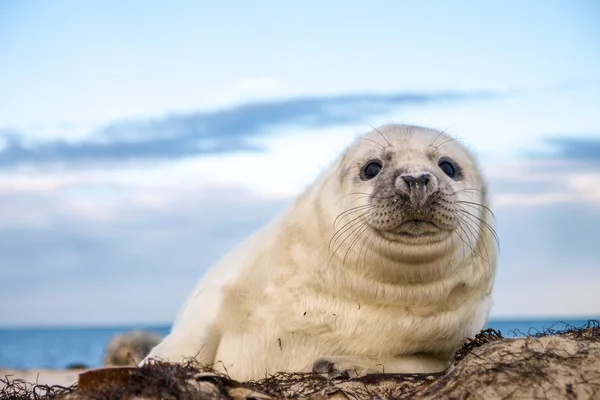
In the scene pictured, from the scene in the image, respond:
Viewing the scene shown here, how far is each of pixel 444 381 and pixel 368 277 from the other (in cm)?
153

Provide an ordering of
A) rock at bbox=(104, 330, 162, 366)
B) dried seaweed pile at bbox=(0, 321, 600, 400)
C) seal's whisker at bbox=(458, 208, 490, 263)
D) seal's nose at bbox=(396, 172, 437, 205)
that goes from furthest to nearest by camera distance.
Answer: rock at bbox=(104, 330, 162, 366)
seal's whisker at bbox=(458, 208, 490, 263)
seal's nose at bbox=(396, 172, 437, 205)
dried seaweed pile at bbox=(0, 321, 600, 400)

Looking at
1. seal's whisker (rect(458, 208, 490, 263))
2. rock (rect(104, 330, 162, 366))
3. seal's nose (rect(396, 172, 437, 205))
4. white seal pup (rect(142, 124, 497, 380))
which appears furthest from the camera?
rock (rect(104, 330, 162, 366))

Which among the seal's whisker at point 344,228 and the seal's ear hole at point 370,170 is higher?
the seal's ear hole at point 370,170

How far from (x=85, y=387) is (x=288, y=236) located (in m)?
2.44

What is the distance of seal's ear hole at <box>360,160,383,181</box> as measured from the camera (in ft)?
22.5

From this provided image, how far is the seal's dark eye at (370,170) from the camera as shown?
22.5ft

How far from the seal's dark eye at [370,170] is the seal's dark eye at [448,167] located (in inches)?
18.3

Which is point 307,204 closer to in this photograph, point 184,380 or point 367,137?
point 367,137

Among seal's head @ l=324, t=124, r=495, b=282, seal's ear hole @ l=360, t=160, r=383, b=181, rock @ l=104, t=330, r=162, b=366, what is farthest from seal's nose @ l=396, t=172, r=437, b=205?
rock @ l=104, t=330, r=162, b=366

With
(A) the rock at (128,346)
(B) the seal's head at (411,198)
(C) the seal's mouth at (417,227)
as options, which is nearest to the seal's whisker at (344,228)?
(B) the seal's head at (411,198)

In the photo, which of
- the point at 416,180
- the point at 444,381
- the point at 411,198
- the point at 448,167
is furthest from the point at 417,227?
the point at 444,381

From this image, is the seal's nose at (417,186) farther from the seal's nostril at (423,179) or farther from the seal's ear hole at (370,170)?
the seal's ear hole at (370,170)

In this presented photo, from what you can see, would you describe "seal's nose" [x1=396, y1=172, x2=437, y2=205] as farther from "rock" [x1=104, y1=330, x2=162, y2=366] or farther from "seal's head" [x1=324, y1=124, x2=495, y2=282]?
"rock" [x1=104, y1=330, x2=162, y2=366]

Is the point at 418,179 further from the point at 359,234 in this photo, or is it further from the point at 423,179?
the point at 359,234
